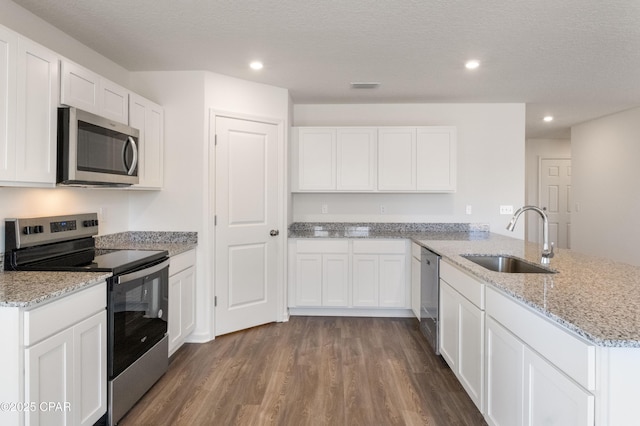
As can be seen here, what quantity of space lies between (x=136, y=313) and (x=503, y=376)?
81.8 inches

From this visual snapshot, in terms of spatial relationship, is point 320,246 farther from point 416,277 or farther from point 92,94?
point 92,94

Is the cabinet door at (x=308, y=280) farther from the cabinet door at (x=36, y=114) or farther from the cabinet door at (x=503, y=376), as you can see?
the cabinet door at (x=36, y=114)

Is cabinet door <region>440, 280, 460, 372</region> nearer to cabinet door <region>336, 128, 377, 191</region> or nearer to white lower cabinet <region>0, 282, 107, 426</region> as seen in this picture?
cabinet door <region>336, 128, 377, 191</region>

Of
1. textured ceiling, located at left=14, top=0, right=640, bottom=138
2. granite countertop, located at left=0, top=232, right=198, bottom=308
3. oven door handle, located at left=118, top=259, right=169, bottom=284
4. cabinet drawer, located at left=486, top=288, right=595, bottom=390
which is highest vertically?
textured ceiling, located at left=14, top=0, right=640, bottom=138

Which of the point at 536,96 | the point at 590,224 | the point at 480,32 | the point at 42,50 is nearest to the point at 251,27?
the point at 42,50

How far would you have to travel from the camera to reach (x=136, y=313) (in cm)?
218

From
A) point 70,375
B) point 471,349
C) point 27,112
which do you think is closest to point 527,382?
point 471,349

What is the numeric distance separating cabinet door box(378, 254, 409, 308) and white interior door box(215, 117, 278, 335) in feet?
3.73

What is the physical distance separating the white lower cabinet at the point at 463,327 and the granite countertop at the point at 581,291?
117 millimetres

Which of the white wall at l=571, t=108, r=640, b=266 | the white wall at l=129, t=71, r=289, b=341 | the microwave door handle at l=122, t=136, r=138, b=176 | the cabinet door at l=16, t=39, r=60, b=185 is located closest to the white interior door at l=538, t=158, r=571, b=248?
the white wall at l=571, t=108, r=640, b=266

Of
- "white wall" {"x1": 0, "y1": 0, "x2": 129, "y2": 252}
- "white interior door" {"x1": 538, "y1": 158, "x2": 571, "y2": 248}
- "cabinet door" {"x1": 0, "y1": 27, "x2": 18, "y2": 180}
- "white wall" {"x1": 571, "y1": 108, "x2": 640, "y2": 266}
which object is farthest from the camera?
"white interior door" {"x1": 538, "y1": 158, "x2": 571, "y2": 248}

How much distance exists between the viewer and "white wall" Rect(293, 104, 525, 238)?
14.0 ft

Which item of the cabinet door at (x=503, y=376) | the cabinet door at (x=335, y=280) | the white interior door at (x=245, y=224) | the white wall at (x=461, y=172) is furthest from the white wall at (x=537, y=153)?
the cabinet door at (x=503, y=376)

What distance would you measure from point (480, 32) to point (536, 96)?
6.61ft
